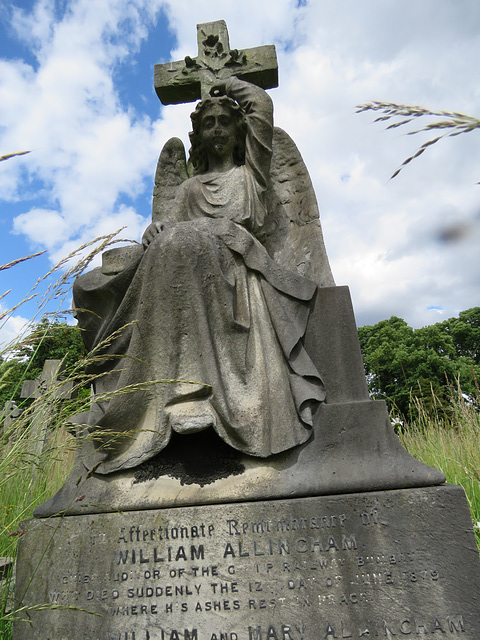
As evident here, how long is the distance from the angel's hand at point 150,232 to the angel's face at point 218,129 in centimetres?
90

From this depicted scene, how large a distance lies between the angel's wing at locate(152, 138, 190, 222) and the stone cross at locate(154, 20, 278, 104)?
1.74 ft

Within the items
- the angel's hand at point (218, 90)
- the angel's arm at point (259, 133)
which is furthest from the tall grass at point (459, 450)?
the angel's hand at point (218, 90)

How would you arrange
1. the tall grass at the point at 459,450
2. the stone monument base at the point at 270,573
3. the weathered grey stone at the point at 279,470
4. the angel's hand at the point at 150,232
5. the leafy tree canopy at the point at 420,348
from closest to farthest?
the stone monument base at the point at 270,573
the weathered grey stone at the point at 279,470
the angel's hand at the point at 150,232
the tall grass at the point at 459,450
the leafy tree canopy at the point at 420,348

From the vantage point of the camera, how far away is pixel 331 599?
6.94 ft

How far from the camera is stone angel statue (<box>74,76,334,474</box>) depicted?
2.55m

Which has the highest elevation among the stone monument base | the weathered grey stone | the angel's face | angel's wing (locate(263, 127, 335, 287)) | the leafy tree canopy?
the leafy tree canopy

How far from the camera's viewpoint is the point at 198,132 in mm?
3951

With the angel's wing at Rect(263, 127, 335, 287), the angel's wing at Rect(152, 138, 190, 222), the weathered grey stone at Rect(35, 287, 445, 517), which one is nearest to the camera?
the weathered grey stone at Rect(35, 287, 445, 517)

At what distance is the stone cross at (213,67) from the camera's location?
4.39m

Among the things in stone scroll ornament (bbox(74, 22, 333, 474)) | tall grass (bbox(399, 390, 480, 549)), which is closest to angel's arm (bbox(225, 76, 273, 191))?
stone scroll ornament (bbox(74, 22, 333, 474))

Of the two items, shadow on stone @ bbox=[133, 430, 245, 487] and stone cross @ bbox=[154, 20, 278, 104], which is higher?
stone cross @ bbox=[154, 20, 278, 104]

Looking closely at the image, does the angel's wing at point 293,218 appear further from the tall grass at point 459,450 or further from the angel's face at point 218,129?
the tall grass at point 459,450

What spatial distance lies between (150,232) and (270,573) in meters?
2.16

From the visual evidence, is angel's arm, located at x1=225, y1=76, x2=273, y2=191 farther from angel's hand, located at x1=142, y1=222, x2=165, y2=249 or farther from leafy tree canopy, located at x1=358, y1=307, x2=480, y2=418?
leafy tree canopy, located at x1=358, y1=307, x2=480, y2=418
